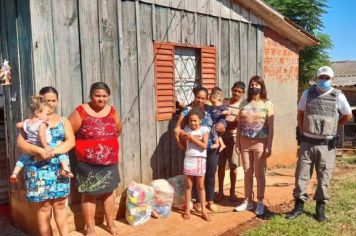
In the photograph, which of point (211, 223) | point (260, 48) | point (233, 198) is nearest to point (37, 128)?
point (211, 223)

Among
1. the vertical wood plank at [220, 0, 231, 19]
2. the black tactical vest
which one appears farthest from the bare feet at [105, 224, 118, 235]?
the vertical wood plank at [220, 0, 231, 19]

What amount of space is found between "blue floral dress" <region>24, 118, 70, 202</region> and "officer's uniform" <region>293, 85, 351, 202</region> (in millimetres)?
3085

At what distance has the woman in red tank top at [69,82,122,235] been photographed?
4.16m

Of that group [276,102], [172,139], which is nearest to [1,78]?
[172,139]

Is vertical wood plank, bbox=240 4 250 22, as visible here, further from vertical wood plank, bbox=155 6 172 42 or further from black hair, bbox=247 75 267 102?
black hair, bbox=247 75 267 102

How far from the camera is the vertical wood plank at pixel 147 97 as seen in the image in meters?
5.31

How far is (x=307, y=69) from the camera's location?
18.1 m

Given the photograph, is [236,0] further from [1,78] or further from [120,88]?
[1,78]

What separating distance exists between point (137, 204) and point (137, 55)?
2056 mm

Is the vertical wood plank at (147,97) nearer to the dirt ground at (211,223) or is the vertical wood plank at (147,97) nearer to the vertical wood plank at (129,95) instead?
the vertical wood plank at (129,95)

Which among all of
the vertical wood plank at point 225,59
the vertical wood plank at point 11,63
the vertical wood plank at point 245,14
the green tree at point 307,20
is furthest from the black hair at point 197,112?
the green tree at point 307,20

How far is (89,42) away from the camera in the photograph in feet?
15.3

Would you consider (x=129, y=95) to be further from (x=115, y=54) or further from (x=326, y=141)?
(x=326, y=141)

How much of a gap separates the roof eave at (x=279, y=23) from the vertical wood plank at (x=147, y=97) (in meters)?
2.35
